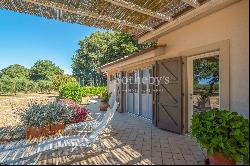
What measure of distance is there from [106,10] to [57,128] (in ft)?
11.7

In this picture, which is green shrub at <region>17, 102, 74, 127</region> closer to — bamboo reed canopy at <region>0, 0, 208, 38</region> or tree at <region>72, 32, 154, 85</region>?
bamboo reed canopy at <region>0, 0, 208, 38</region>

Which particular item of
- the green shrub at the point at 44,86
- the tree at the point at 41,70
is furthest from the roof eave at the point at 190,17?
the tree at the point at 41,70

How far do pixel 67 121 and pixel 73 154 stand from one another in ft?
7.29

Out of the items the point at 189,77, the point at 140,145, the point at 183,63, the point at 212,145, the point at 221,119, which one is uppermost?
the point at 183,63

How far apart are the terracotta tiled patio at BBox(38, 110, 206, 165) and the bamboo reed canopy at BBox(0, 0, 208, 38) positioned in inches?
129

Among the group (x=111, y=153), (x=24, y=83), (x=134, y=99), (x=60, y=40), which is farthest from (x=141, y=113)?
(x=60, y=40)

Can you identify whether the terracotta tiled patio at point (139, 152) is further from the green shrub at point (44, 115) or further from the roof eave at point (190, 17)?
the roof eave at point (190, 17)

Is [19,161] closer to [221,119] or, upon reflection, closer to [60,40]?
[221,119]

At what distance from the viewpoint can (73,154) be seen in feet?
15.2

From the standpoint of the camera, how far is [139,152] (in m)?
4.80

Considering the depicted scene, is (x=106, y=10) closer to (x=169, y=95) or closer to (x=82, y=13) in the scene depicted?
(x=82, y=13)

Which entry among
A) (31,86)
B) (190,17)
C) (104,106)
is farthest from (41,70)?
(190,17)

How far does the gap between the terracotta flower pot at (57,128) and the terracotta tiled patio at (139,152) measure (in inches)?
47.9

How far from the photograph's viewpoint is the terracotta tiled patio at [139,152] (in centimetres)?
429
